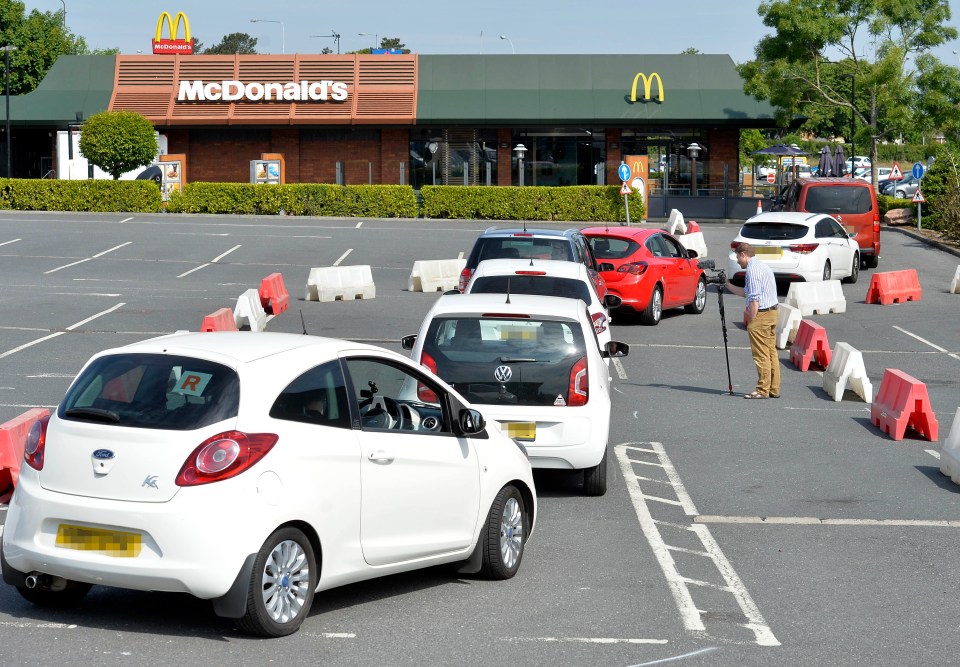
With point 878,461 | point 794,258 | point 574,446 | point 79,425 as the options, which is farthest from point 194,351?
point 794,258

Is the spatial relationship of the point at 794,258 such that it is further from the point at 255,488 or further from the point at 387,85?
the point at 387,85

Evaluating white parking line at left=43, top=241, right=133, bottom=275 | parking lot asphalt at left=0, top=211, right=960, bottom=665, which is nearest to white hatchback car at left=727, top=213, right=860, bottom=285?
parking lot asphalt at left=0, top=211, right=960, bottom=665

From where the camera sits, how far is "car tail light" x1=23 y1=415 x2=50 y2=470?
6492 millimetres

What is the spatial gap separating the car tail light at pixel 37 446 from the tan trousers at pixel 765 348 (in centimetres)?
1017

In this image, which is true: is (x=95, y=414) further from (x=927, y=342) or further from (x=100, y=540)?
(x=927, y=342)

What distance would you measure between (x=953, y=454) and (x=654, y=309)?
11157 millimetres

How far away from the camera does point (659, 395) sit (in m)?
15.7

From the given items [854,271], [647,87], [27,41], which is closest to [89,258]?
[854,271]

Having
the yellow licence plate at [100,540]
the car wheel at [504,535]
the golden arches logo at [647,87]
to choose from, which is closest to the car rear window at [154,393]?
the yellow licence plate at [100,540]

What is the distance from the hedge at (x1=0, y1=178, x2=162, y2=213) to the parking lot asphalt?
77.2ft

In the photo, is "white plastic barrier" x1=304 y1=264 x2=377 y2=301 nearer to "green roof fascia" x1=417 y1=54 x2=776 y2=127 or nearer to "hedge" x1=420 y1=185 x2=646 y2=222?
"hedge" x1=420 y1=185 x2=646 y2=222

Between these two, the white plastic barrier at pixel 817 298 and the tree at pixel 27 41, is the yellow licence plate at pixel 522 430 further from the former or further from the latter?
the tree at pixel 27 41

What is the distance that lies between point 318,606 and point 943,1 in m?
49.2

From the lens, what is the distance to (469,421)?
7598mm
